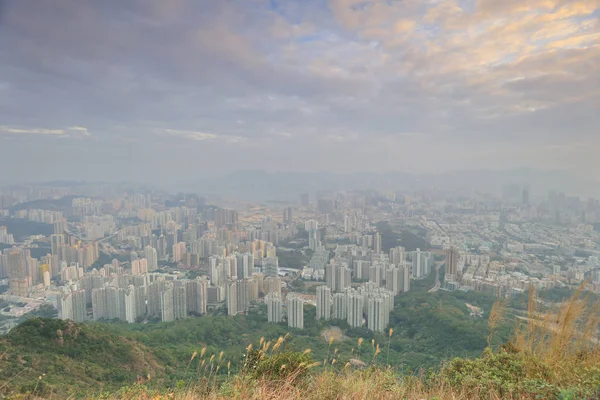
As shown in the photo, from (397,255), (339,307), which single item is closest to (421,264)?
(397,255)

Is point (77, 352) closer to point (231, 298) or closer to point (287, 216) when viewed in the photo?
point (231, 298)

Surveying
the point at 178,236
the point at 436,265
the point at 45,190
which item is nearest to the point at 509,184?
the point at 436,265

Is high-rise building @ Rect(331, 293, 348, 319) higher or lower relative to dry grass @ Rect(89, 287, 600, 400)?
lower

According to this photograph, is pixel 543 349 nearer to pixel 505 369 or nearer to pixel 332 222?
pixel 505 369

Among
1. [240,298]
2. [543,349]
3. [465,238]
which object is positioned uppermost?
[543,349]

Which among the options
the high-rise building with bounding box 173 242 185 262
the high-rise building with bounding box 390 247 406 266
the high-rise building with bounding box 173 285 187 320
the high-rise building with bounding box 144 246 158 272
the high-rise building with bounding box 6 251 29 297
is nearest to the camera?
the high-rise building with bounding box 173 285 187 320

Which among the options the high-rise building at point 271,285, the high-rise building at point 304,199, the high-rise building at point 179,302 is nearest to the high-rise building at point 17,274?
the high-rise building at point 179,302

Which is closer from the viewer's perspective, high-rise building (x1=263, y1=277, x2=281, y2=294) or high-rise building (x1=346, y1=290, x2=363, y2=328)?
high-rise building (x1=346, y1=290, x2=363, y2=328)

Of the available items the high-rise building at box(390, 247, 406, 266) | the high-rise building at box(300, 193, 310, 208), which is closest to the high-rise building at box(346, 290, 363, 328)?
the high-rise building at box(390, 247, 406, 266)

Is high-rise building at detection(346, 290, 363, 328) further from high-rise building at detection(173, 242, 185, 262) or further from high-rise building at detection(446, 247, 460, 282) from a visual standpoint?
high-rise building at detection(173, 242, 185, 262)
